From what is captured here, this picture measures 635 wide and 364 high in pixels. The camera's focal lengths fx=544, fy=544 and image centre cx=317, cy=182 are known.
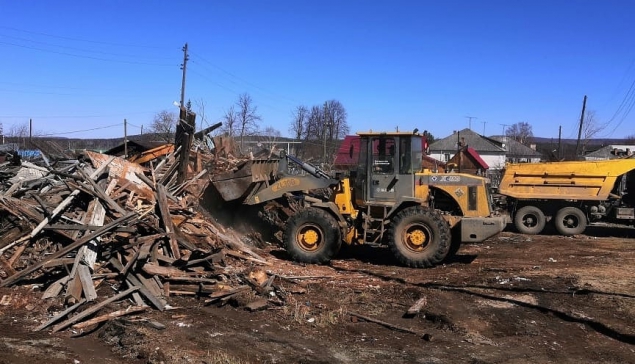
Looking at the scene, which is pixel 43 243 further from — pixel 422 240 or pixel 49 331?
pixel 422 240

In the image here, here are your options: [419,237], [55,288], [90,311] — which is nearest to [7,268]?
[55,288]

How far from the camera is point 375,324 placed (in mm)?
7066

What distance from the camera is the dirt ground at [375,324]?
588cm

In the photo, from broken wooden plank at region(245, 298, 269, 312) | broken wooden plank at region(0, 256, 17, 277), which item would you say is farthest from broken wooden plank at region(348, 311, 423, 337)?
broken wooden plank at region(0, 256, 17, 277)

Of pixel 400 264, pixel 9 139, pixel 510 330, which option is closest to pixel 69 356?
pixel 510 330

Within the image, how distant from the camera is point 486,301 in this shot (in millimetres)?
8336

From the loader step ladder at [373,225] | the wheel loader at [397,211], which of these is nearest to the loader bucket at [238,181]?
the wheel loader at [397,211]

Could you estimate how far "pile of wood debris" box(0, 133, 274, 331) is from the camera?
7613 mm

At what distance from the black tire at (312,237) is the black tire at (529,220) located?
30.2ft

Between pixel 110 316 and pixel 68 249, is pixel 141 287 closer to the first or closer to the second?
pixel 110 316

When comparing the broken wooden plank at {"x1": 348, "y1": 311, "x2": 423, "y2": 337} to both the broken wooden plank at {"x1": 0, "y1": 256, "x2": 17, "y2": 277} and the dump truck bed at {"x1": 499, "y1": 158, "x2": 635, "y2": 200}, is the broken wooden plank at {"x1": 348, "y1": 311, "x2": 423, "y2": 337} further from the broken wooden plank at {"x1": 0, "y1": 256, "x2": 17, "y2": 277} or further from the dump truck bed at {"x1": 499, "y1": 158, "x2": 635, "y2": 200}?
the dump truck bed at {"x1": 499, "y1": 158, "x2": 635, "y2": 200}

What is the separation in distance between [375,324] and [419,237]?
13.1ft

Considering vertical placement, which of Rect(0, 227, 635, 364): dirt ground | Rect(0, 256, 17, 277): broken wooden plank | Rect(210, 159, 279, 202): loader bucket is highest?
Rect(210, 159, 279, 202): loader bucket

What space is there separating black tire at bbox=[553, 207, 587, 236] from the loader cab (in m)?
8.58
